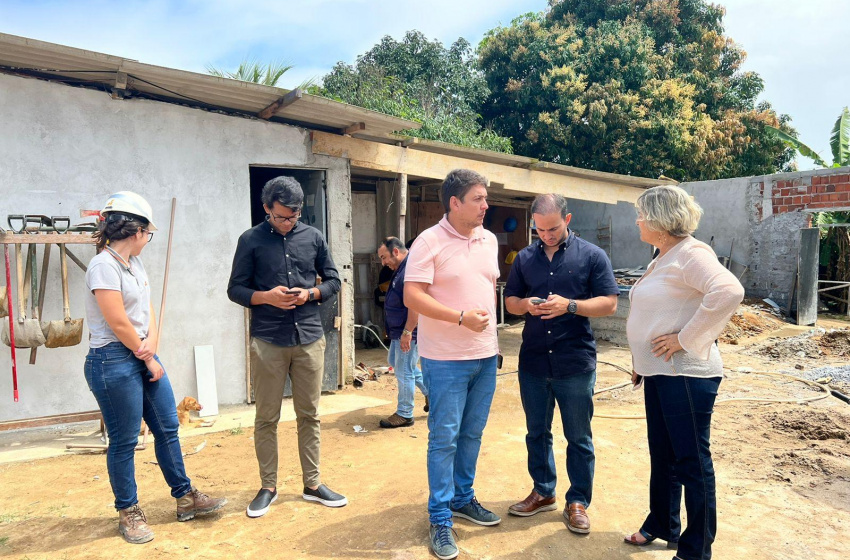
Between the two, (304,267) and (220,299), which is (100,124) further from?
(304,267)

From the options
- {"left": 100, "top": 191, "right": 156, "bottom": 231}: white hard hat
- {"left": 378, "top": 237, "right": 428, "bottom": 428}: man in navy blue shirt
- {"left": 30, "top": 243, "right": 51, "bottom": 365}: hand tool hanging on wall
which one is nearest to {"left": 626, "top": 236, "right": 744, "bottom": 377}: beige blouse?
{"left": 378, "top": 237, "right": 428, "bottom": 428}: man in navy blue shirt

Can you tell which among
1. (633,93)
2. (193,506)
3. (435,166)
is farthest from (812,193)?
(193,506)

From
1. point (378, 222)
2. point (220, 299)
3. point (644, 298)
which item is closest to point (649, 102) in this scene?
point (378, 222)

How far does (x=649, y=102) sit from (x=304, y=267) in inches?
614

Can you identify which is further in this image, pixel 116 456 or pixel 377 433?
pixel 377 433

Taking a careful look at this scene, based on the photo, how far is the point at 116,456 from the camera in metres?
3.23

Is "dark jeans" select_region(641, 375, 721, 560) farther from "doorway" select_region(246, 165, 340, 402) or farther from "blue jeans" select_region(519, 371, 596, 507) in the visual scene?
"doorway" select_region(246, 165, 340, 402)

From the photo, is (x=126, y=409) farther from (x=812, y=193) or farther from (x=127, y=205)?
(x=812, y=193)

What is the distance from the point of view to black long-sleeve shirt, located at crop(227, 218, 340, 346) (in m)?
3.57

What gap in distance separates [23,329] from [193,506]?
8.55ft

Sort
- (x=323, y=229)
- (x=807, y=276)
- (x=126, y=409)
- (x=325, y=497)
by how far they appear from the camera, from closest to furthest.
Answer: (x=126, y=409), (x=325, y=497), (x=323, y=229), (x=807, y=276)

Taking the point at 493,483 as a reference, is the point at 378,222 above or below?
above

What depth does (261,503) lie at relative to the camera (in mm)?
3625

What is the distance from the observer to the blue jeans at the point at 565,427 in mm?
3277
